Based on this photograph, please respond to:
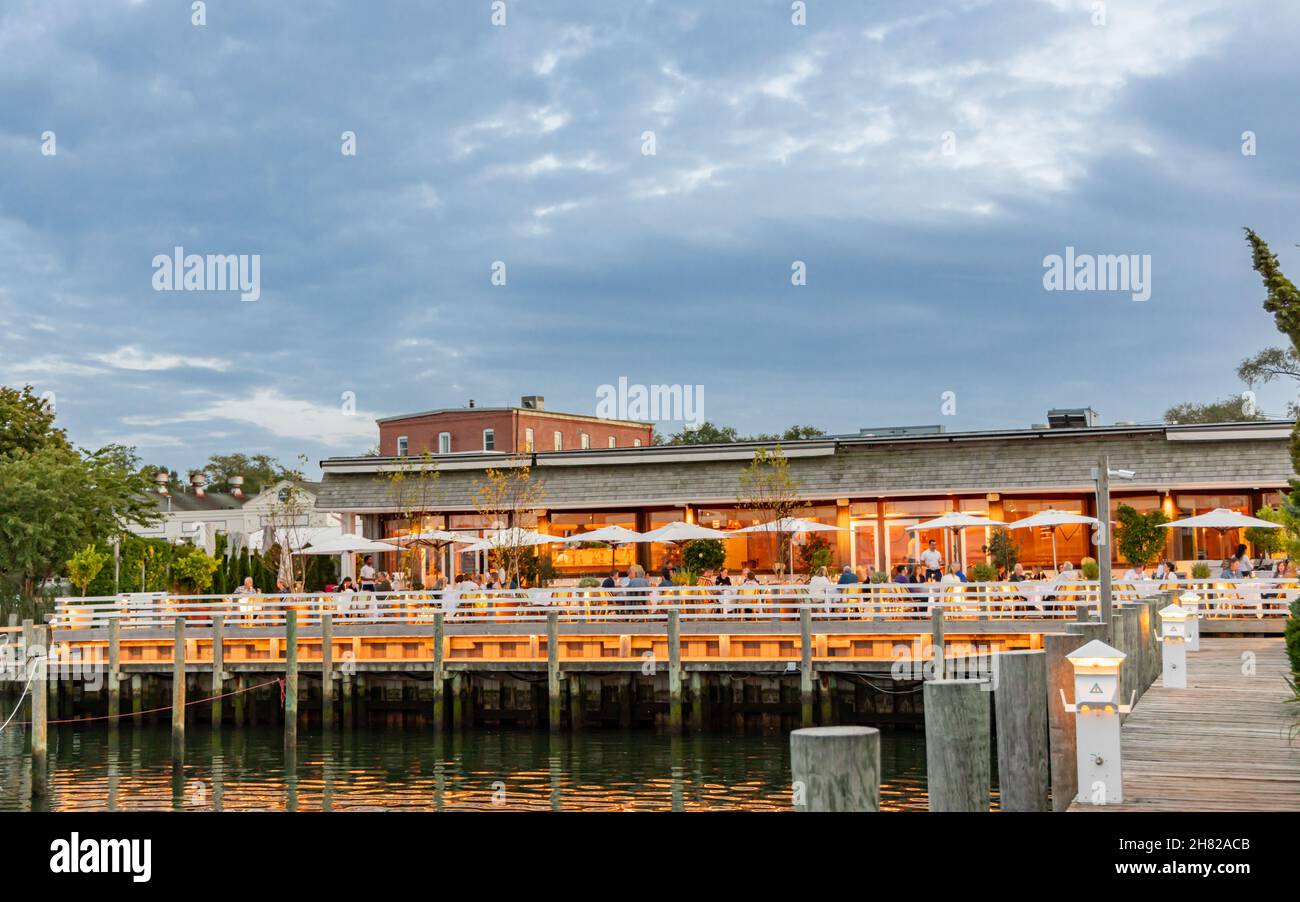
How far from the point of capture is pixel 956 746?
7.07 m

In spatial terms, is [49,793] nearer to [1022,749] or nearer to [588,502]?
[1022,749]

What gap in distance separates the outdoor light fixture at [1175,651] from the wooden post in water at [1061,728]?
6802 millimetres

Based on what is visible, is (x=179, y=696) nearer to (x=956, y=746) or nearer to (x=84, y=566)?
(x=84, y=566)

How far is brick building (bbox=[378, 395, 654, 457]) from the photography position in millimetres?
60969

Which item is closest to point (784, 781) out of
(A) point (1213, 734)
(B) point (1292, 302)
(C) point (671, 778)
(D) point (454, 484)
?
(C) point (671, 778)

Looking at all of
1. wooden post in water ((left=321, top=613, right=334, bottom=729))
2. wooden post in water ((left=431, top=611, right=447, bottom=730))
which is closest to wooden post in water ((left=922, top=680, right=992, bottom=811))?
wooden post in water ((left=431, top=611, right=447, bottom=730))

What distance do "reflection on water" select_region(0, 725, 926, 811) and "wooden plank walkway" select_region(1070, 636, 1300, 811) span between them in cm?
422

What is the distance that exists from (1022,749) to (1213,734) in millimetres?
4075

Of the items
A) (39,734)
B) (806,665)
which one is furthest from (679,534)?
(39,734)

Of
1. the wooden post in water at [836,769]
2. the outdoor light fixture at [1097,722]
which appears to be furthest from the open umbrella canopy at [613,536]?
the wooden post in water at [836,769]

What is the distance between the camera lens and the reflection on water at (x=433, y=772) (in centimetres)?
1883

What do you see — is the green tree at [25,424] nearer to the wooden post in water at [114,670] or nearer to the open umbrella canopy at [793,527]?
the wooden post in water at [114,670]

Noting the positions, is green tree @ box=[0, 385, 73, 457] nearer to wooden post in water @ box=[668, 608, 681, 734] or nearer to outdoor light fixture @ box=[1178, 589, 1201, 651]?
wooden post in water @ box=[668, 608, 681, 734]
